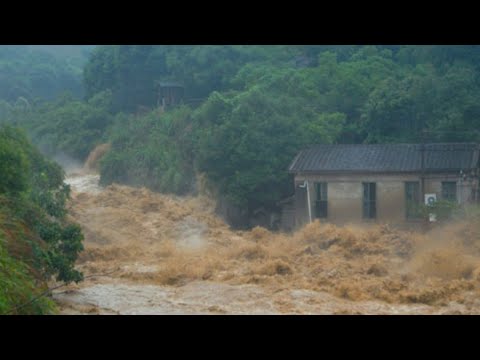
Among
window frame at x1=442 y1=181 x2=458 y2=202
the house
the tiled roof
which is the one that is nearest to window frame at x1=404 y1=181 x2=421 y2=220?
the house

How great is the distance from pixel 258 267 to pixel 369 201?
26.4 ft

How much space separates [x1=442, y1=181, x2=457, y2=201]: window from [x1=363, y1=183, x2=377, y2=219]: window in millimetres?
2343

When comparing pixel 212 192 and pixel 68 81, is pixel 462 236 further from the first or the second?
pixel 68 81

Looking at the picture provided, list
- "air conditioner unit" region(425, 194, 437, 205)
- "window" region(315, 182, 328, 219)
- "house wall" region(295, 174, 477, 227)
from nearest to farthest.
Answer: "air conditioner unit" region(425, 194, 437, 205)
"house wall" region(295, 174, 477, 227)
"window" region(315, 182, 328, 219)

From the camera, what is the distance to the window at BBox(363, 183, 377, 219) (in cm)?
2806

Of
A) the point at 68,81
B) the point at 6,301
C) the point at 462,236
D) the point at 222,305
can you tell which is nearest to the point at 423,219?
the point at 462,236

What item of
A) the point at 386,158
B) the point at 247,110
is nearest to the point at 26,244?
the point at 386,158

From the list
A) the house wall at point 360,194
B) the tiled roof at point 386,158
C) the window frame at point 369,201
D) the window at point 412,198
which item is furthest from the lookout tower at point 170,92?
the window at point 412,198

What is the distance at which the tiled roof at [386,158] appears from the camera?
1070 inches

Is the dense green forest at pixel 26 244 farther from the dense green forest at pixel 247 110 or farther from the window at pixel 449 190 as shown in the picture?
the window at pixel 449 190

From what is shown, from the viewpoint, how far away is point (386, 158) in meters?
28.5

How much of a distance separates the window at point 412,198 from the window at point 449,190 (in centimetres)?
84

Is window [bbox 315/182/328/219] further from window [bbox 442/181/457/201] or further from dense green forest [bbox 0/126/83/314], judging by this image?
dense green forest [bbox 0/126/83/314]

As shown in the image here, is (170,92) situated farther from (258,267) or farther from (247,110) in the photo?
(258,267)
